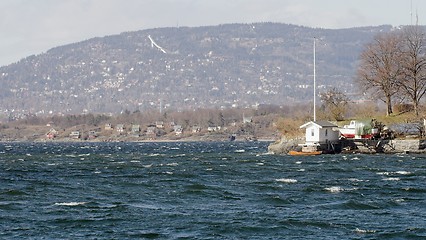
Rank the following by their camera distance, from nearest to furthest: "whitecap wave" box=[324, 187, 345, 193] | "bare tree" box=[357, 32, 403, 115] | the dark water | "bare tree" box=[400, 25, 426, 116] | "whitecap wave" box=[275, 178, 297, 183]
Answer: the dark water
"whitecap wave" box=[324, 187, 345, 193]
"whitecap wave" box=[275, 178, 297, 183]
"bare tree" box=[400, 25, 426, 116]
"bare tree" box=[357, 32, 403, 115]

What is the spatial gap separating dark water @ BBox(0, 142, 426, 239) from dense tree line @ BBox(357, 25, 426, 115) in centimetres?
4234

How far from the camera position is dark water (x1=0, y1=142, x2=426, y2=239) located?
3584cm

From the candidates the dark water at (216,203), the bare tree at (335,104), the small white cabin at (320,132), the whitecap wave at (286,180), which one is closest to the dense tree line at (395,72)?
the bare tree at (335,104)

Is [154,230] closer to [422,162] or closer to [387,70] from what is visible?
[422,162]

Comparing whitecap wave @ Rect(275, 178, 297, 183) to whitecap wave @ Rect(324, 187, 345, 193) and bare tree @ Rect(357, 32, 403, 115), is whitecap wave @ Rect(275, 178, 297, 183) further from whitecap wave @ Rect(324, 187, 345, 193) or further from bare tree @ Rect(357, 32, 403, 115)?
bare tree @ Rect(357, 32, 403, 115)

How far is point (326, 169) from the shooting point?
6838 cm

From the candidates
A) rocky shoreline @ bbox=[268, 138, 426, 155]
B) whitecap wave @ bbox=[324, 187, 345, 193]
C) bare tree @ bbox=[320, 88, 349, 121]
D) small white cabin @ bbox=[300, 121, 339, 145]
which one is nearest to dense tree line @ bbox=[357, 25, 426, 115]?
bare tree @ bbox=[320, 88, 349, 121]

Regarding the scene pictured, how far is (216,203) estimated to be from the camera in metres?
44.8

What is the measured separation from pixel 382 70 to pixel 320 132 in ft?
62.2

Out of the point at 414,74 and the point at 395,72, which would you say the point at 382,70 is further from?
the point at 414,74

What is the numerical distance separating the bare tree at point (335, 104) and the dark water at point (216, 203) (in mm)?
42921

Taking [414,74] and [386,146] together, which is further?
[414,74]

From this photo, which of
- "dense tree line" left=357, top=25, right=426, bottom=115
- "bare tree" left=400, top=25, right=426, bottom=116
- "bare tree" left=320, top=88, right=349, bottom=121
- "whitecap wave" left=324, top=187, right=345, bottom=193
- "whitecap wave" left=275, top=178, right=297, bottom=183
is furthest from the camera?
"bare tree" left=320, top=88, right=349, bottom=121

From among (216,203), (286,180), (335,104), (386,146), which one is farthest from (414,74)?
(216,203)
